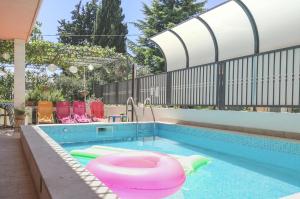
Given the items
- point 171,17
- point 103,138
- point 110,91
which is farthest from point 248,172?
point 171,17

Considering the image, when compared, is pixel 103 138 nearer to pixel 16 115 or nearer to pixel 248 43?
pixel 16 115

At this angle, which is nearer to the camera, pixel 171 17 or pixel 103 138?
pixel 103 138

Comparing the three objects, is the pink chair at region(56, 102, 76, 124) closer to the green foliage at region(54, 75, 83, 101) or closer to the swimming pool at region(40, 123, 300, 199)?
the swimming pool at region(40, 123, 300, 199)

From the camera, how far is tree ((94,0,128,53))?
87.7ft

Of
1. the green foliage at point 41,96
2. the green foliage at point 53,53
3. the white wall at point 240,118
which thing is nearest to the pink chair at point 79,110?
the green foliage at point 41,96

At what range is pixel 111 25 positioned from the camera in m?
26.8

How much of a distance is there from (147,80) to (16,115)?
15.0 feet

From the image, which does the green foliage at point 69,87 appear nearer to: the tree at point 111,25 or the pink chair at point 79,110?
the pink chair at point 79,110

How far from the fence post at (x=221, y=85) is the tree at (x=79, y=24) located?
2228cm

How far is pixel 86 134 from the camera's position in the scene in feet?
25.5

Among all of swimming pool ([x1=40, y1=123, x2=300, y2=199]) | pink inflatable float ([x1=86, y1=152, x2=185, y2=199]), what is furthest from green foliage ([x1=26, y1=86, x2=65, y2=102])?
pink inflatable float ([x1=86, y1=152, x2=185, y2=199])

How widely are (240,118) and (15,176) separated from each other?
4981 millimetres

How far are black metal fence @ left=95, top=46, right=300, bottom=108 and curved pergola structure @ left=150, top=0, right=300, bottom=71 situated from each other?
0.95m

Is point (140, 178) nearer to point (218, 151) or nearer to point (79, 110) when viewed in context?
point (218, 151)
